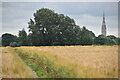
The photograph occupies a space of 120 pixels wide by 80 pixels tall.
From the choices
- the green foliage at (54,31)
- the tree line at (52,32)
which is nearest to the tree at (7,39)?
the tree line at (52,32)

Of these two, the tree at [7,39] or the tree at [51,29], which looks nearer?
the tree at [51,29]

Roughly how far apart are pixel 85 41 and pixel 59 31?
829 cm

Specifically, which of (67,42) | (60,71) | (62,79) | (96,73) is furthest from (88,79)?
(67,42)

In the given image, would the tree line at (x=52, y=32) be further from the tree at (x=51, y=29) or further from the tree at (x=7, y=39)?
the tree at (x=7, y=39)

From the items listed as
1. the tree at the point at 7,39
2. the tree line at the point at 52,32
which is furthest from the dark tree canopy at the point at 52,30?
the tree at the point at 7,39

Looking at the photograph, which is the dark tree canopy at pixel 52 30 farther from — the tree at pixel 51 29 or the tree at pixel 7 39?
the tree at pixel 7 39

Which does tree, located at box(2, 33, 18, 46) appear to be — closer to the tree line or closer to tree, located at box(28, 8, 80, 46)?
the tree line

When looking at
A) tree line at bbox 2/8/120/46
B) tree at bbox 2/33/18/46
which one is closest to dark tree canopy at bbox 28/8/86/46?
tree line at bbox 2/8/120/46

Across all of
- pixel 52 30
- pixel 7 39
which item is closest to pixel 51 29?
pixel 52 30

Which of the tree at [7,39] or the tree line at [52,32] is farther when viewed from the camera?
the tree at [7,39]

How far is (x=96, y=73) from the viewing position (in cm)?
898

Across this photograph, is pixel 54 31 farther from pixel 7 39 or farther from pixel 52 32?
pixel 7 39

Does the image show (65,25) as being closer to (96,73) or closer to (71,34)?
(71,34)

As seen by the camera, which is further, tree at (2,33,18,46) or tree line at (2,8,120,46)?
tree at (2,33,18,46)
